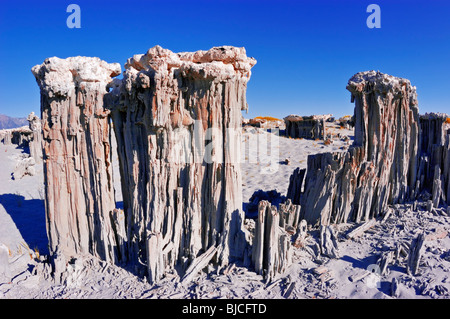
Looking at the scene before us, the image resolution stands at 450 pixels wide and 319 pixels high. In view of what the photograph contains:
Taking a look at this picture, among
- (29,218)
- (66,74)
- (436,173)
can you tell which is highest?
(66,74)

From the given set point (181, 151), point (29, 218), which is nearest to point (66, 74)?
point (181, 151)

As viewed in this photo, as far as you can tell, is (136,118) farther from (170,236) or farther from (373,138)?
(373,138)

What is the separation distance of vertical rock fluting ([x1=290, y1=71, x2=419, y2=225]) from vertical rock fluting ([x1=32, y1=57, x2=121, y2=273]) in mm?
4996

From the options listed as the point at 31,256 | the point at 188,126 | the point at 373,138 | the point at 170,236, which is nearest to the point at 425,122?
the point at 373,138

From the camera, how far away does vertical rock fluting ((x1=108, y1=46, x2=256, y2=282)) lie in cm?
530

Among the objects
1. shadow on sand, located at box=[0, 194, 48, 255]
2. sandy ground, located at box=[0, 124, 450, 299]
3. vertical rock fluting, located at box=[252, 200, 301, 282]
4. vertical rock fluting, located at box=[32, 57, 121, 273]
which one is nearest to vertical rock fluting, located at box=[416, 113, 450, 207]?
sandy ground, located at box=[0, 124, 450, 299]

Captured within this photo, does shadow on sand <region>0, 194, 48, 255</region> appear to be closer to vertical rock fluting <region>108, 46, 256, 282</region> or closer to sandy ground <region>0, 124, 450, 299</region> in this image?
sandy ground <region>0, 124, 450, 299</region>

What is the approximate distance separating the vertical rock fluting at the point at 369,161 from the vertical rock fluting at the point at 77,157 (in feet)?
16.4

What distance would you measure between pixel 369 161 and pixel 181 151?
16.4ft

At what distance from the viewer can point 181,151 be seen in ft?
18.8

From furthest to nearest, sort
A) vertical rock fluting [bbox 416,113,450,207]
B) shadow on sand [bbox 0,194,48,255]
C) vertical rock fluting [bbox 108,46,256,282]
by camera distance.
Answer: shadow on sand [bbox 0,194,48,255]
vertical rock fluting [bbox 416,113,450,207]
vertical rock fluting [bbox 108,46,256,282]

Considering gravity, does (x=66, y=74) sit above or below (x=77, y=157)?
above

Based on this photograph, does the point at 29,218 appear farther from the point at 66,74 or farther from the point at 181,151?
the point at 181,151
